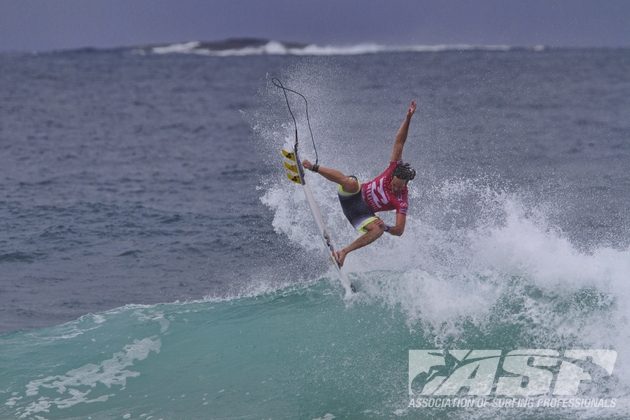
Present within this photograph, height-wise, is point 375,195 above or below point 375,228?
above

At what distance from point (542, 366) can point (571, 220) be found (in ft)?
24.7

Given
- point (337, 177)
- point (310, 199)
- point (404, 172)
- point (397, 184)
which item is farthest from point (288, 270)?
point (404, 172)

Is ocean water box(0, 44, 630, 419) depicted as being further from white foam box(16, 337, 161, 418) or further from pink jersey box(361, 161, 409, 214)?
pink jersey box(361, 161, 409, 214)

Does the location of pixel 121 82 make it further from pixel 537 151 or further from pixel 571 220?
pixel 571 220

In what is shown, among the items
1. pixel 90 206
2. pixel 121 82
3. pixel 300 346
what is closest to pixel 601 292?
pixel 300 346

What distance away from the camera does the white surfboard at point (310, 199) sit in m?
11.2

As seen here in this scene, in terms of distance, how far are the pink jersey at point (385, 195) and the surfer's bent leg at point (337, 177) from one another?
20 centimetres

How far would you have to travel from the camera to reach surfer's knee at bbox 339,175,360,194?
1130 centimetres

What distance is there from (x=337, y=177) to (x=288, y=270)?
4.02 m

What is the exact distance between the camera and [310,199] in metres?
11.8

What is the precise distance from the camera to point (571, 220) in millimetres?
16953

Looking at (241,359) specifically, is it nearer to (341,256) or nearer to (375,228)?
(341,256)

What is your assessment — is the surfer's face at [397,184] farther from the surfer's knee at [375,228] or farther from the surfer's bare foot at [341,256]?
the surfer's bare foot at [341,256]

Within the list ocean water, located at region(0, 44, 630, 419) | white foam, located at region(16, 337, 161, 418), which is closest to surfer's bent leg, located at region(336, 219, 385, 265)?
ocean water, located at region(0, 44, 630, 419)
